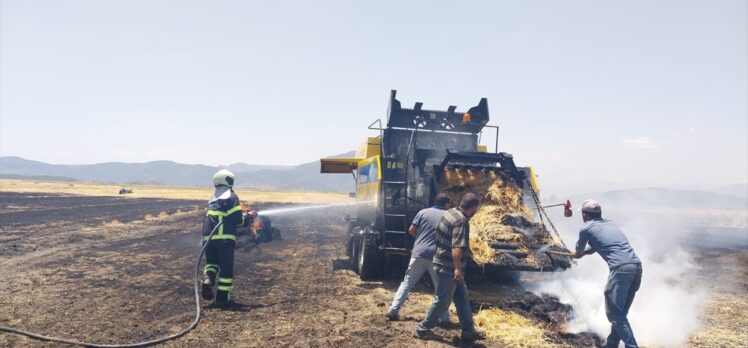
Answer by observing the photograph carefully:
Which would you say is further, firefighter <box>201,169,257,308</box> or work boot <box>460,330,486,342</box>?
firefighter <box>201,169,257,308</box>

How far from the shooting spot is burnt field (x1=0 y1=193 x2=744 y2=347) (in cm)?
563

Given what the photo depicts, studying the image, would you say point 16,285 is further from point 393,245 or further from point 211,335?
point 393,245

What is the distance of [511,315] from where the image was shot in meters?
6.61

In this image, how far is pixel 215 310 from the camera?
672 cm

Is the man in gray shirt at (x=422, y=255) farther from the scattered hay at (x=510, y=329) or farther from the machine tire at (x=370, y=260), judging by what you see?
the machine tire at (x=370, y=260)

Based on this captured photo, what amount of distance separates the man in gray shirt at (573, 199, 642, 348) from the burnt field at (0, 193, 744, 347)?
697 millimetres

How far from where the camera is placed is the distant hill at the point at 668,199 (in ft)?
265

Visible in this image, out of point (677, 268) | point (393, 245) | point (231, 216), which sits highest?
point (231, 216)

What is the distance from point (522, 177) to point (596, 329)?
3.25 m

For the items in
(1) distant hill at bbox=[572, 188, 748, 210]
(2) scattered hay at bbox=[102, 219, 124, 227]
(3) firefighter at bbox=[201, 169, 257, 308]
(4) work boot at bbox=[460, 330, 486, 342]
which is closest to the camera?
(4) work boot at bbox=[460, 330, 486, 342]

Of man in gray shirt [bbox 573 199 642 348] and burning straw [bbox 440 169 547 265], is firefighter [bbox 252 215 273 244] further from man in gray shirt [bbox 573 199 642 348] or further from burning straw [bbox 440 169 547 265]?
man in gray shirt [bbox 573 199 642 348]

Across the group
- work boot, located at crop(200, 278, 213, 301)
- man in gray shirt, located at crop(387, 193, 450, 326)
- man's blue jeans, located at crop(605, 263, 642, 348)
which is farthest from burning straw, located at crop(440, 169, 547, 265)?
work boot, located at crop(200, 278, 213, 301)

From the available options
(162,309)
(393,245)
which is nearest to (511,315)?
(393,245)

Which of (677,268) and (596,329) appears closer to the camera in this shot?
(596,329)
